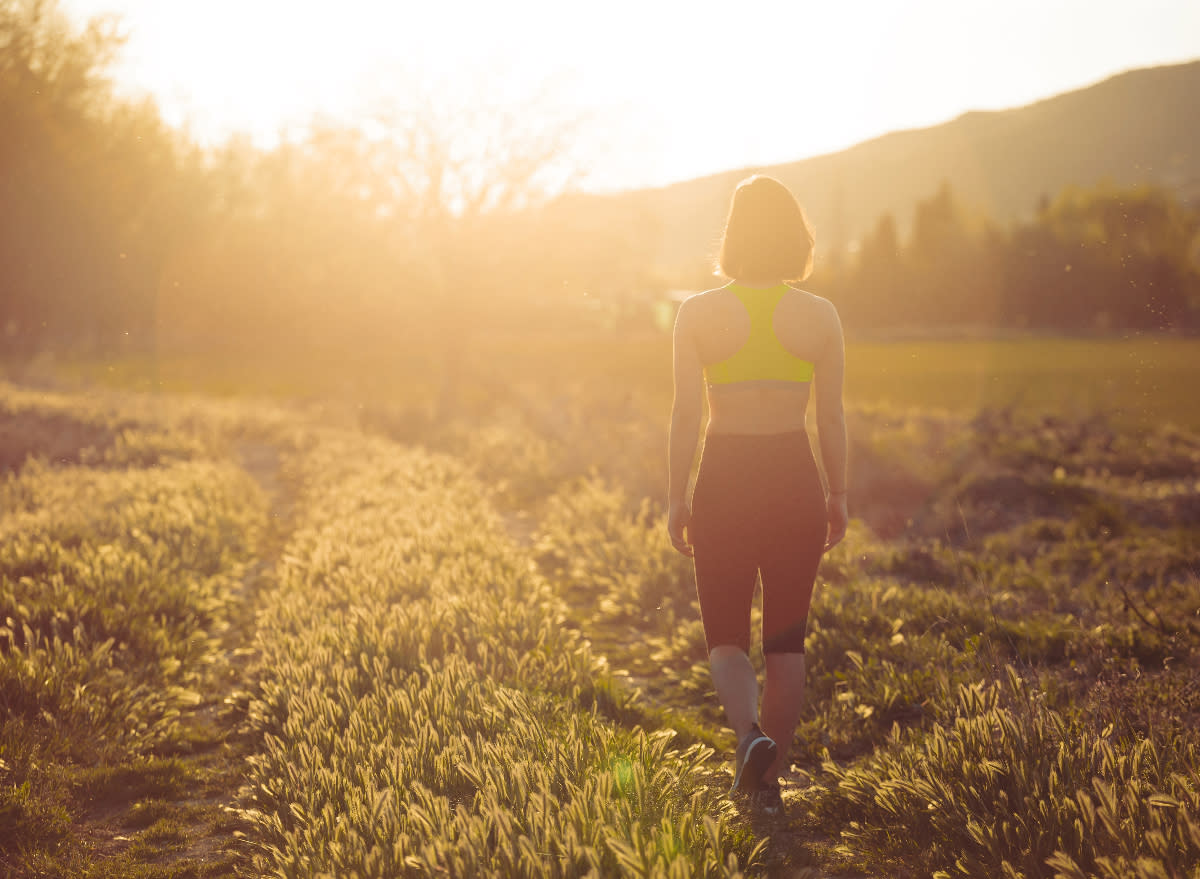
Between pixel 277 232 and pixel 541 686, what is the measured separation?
33430 mm

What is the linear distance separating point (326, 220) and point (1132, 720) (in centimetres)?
2826

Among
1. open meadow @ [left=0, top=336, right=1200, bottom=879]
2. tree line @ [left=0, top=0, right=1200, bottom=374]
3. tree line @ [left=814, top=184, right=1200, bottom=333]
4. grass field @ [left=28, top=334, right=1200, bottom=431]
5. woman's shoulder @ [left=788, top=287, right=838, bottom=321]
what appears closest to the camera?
open meadow @ [left=0, top=336, right=1200, bottom=879]

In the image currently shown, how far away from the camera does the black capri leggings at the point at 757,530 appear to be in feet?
11.3

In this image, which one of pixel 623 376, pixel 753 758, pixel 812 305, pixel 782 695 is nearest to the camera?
pixel 753 758

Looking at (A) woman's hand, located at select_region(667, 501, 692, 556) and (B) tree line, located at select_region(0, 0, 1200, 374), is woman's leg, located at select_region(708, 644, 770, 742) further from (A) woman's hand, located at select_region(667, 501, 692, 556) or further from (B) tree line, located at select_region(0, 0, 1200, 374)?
(B) tree line, located at select_region(0, 0, 1200, 374)

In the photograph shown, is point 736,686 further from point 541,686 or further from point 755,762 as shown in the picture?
point 541,686

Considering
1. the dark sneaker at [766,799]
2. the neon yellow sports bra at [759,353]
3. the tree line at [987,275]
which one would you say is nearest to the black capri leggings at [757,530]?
the neon yellow sports bra at [759,353]

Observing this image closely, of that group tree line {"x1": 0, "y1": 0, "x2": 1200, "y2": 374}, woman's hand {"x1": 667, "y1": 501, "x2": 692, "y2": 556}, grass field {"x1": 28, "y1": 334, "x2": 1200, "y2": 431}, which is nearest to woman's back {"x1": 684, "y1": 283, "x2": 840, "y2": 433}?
woman's hand {"x1": 667, "y1": 501, "x2": 692, "y2": 556}

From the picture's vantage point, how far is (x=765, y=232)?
11.4 feet

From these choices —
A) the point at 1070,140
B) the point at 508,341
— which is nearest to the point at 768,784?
the point at 508,341

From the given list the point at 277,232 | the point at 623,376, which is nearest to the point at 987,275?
the point at 623,376

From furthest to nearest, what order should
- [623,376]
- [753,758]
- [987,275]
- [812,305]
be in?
1. [987,275]
2. [623,376]
3. [812,305]
4. [753,758]

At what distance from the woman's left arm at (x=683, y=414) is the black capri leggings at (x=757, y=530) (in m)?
0.07

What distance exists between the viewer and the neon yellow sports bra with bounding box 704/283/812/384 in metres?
3.44
